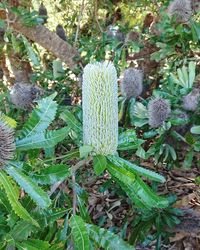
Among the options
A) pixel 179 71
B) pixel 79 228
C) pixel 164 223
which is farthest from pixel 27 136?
pixel 179 71

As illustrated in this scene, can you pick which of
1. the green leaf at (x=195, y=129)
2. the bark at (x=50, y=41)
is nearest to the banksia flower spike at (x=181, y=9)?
the green leaf at (x=195, y=129)

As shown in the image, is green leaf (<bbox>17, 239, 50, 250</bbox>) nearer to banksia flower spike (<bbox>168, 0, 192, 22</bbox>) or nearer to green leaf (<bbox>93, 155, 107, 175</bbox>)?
green leaf (<bbox>93, 155, 107, 175</bbox>)

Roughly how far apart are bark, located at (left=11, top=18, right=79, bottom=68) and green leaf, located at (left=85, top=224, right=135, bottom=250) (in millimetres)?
1625

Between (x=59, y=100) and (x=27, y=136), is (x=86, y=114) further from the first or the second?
(x=59, y=100)

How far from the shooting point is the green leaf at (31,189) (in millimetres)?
1138

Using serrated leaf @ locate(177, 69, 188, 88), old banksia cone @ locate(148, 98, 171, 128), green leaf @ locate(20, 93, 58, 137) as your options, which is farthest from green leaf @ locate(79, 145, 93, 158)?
serrated leaf @ locate(177, 69, 188, 88)

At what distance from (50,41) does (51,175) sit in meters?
1.69

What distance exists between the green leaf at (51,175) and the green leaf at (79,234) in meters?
0.12

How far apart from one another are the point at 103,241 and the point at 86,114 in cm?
34

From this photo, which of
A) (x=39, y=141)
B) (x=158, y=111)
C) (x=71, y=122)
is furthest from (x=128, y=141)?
(x=158, y=111)

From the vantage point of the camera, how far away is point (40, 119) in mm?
1312

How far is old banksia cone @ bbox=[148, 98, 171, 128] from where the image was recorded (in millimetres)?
1982

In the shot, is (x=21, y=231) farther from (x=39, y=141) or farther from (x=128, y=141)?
(x=128, y=141)

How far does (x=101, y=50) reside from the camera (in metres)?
2.59
